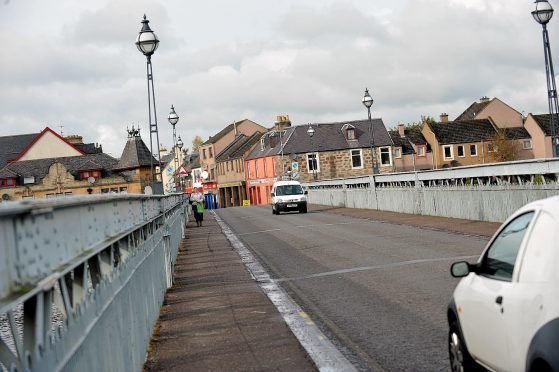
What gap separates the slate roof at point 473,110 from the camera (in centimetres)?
11338

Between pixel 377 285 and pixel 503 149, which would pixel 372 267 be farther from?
pixel 503 149

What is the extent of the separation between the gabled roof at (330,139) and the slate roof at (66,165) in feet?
94.1

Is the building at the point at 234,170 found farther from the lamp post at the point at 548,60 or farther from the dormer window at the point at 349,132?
the lamp post at the point at 548,60

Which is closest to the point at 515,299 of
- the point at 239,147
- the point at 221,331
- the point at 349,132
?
the point at 221,331

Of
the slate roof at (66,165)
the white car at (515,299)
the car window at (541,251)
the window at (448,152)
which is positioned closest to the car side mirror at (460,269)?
the white car at (515,299)

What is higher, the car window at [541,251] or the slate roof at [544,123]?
the slate roof at [544,123]

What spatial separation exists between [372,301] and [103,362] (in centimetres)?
711

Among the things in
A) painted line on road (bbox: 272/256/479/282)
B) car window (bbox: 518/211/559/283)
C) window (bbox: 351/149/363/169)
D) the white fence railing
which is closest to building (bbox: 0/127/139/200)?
window (bbox: 351/149/363/169)

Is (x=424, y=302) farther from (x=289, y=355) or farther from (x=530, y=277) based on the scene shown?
(x=530, y=277)

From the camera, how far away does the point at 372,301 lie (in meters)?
11.7

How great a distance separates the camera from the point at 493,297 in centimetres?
537

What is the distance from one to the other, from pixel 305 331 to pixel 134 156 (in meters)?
100

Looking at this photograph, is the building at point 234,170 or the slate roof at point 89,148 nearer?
the building at point 234,170

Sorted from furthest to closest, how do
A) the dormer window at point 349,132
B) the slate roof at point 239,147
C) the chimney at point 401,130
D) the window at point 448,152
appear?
the slate roof at point 239,147 → the chimney at point 401,130 → the window at point 448,152 → the dormer window at point 349,132
